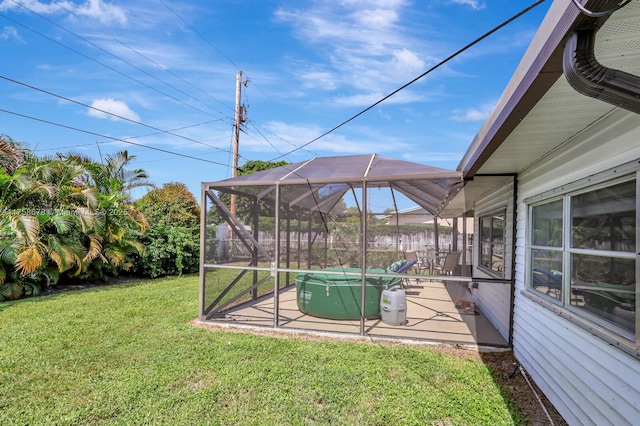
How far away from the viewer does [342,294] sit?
228 inches

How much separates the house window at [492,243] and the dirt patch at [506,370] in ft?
4.57

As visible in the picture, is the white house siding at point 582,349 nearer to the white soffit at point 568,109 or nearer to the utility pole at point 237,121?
the white soffit at point 568,109

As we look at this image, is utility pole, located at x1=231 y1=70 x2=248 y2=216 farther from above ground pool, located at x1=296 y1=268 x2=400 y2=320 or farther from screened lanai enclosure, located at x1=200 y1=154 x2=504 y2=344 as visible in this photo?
above ground pool, located at x1=296 y1=268 x2=400 y2=320

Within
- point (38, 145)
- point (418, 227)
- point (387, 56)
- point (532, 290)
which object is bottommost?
point (532, 290)

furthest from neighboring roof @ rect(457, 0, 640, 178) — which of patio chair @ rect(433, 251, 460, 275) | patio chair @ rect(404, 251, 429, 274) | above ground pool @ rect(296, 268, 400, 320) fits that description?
patio chair @ rect(433, 251, 460, 275)

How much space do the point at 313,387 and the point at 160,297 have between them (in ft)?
18.9

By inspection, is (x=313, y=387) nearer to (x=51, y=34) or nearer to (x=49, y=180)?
(x=49, y=180)

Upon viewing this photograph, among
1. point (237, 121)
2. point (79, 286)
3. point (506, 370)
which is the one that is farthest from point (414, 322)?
point (237, 121)

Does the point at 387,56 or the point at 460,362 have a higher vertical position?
the point at 387,56

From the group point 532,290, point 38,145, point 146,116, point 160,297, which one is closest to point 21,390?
point 160,297

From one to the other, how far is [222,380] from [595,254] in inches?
145

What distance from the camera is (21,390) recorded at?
11.4ft

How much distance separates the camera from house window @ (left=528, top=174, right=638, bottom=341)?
7.46ft

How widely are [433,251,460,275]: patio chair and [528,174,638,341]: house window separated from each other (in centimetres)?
281
